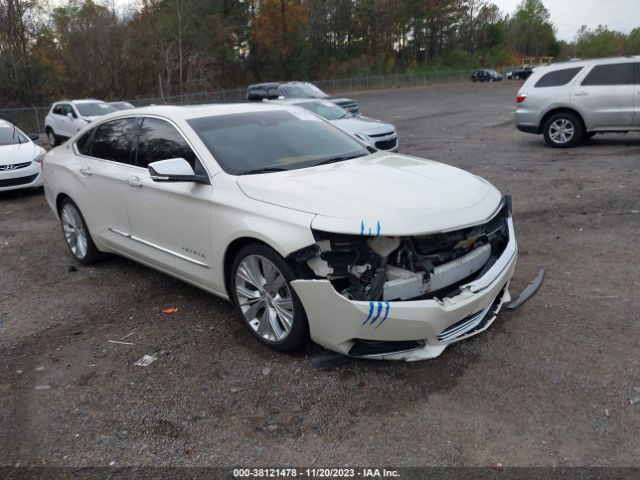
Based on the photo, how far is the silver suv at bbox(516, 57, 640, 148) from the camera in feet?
36.4

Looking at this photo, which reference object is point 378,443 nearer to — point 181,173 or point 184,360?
point 184,360

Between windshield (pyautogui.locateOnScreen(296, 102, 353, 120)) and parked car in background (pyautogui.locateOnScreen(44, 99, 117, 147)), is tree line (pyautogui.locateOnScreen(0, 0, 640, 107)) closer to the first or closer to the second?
parked car in background (pyautogui.locateOnScreen(44, 99, 117, 147))

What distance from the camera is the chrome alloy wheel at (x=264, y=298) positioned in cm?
380

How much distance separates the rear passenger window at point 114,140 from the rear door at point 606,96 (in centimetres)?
943

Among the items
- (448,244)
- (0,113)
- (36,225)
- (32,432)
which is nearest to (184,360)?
(32,432)

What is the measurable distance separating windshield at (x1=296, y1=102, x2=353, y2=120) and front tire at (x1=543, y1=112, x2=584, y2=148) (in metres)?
4.27

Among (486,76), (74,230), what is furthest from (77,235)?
(486,76)

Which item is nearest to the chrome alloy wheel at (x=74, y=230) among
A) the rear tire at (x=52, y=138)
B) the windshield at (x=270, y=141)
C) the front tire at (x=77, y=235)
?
the front tire at (x=77, y=235)

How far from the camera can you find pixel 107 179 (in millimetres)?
5340

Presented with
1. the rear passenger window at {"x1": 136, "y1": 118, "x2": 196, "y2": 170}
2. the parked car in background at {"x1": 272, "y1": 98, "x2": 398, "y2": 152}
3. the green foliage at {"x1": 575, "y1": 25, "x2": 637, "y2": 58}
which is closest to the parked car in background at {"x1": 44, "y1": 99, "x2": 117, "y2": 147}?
the parked car in background at {"x1": 272, "y1": 98, "x2": 398, "y2": 152}

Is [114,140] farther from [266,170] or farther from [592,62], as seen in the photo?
[592,62]

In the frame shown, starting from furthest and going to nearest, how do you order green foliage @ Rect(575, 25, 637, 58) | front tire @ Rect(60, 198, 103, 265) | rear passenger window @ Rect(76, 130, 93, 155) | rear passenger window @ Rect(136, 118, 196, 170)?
green foliage @ Rect(575, 25, 637, 58)
front tire @ Rect(60, 198, 103, 265)
rear passenger window @ Rect(76, 130, 93, 155)
rear passenger window @ Rect(136, 118, 196, 170)

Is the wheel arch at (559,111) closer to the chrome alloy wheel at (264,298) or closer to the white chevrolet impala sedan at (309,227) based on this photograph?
the white chevrolet impala sedan at (309,227)

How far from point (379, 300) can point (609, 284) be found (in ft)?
8.41
